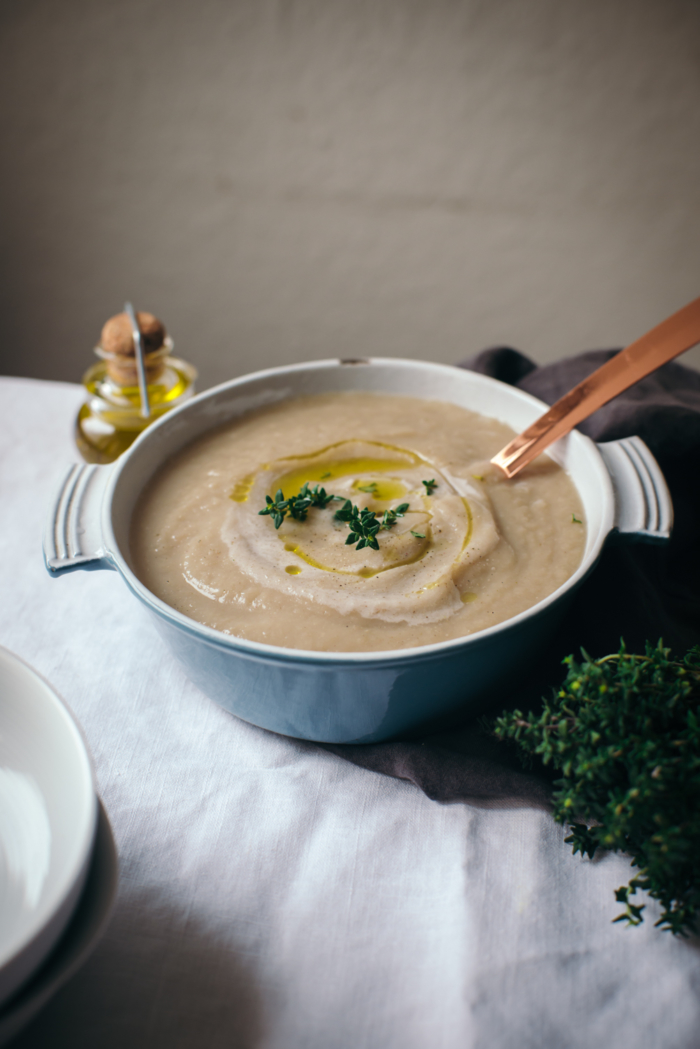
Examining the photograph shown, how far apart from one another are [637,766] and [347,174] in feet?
8.09

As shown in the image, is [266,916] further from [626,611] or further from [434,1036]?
[626,611]

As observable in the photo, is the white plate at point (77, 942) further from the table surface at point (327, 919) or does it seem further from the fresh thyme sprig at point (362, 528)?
the fresh thyme sprig at point (362, 528)

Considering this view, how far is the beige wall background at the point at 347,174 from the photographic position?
239 centimetres

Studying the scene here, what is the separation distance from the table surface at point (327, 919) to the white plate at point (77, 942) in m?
0.18

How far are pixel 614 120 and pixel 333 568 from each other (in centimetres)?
208

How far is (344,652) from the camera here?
1.04m

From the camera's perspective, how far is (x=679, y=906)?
833 millimetres

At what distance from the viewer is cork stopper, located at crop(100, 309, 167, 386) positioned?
1618 mm

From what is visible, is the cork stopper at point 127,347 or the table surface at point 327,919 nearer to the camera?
the table surface at point 327,919

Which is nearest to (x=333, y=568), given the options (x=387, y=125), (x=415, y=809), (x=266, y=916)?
(x=415, y=809)

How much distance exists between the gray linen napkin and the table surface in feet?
0.13

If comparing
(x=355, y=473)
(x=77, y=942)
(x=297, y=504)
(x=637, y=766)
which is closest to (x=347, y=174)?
(x=355, y=473)

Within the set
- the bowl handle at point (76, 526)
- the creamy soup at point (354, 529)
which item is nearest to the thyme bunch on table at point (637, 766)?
the creamy soup at point (354, 529)

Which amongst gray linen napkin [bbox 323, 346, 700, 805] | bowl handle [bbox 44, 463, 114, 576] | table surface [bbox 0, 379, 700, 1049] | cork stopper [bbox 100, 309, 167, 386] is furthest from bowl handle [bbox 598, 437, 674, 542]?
cork stopper [bbox 100, 309, 167, 386]
